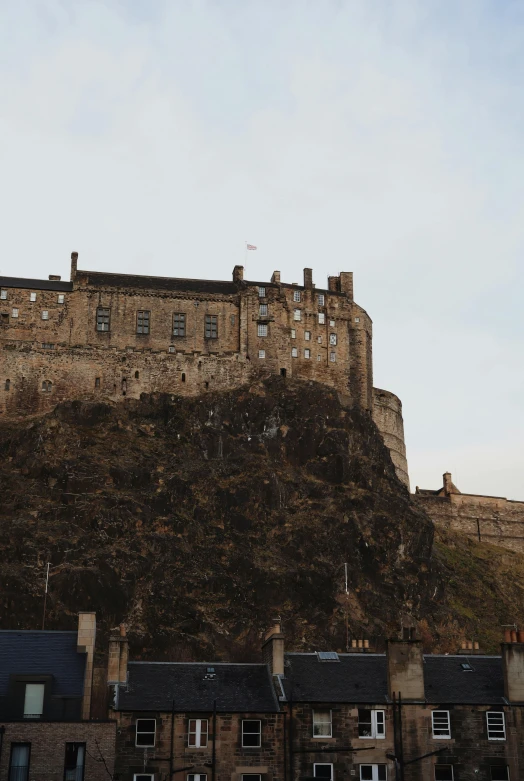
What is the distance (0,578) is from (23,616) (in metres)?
3.21

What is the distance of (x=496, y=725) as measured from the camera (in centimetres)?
4153

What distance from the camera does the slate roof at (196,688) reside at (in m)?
40.5

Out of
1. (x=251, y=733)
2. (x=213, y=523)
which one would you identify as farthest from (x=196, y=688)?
(x=213, y=523)

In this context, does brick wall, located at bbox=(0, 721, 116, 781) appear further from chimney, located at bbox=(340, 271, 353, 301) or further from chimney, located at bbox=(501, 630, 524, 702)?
chimney, located at bbox=(340, 271, 353, 301)

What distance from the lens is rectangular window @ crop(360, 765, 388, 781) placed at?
133ft

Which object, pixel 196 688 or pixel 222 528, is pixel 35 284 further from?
pixel 196 688

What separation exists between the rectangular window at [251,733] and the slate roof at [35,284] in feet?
186

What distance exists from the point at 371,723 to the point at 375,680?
2098 mm

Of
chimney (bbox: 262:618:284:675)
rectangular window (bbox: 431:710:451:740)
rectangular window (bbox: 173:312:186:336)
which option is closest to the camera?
rectangular window (bbox: 431:710:451:740)

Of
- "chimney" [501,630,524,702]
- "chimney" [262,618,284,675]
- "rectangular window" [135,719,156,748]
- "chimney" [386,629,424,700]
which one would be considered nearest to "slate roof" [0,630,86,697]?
"rectangular window" [135,719,156,748]

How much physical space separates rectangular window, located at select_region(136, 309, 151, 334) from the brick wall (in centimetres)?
5538

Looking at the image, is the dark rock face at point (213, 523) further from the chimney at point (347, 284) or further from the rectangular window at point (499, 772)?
the rectangular window at point (499, 772)

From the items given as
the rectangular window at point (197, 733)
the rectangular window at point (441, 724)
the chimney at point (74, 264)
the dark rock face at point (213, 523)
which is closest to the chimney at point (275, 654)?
the rectangular window at point (197, 733)

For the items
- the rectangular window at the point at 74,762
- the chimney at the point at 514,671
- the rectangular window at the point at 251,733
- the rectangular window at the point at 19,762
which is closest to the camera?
the rectangular window at the point at 19,762
